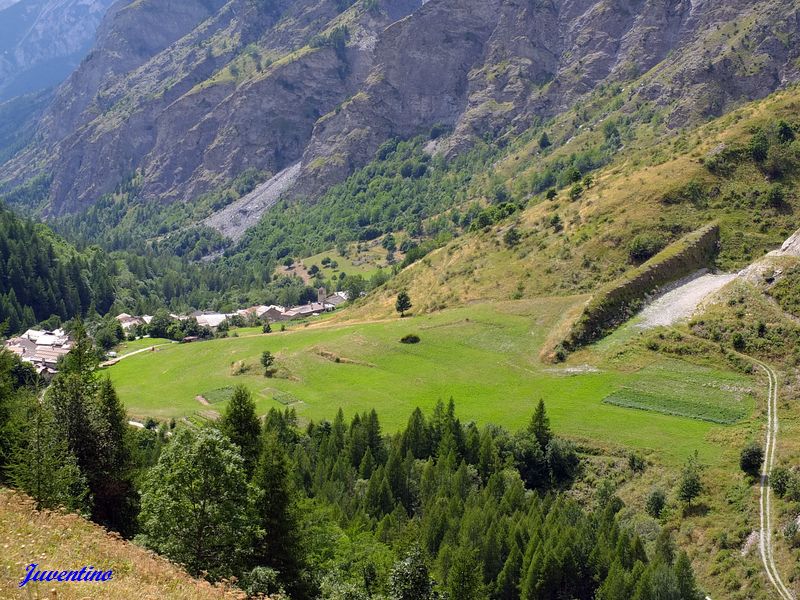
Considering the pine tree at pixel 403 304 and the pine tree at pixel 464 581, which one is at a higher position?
the pine tree at pixel 403 304

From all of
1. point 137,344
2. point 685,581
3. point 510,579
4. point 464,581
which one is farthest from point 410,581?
point 137,344

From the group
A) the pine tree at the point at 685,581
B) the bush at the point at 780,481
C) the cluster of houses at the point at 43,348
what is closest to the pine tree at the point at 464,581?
the pine tree at the point at 685,581

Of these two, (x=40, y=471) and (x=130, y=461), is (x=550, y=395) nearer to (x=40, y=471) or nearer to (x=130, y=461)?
(x=130, y=461)

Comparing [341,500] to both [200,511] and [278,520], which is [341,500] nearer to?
[278,520]

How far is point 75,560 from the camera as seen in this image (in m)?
21.1

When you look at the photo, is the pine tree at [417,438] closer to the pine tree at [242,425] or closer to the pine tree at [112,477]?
the pine tree at [242,425]

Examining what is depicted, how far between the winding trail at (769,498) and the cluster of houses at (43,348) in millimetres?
110084

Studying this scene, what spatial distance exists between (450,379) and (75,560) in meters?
71.8

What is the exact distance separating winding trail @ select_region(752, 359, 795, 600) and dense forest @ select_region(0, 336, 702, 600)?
21.8 ft

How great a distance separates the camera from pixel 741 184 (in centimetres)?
11156

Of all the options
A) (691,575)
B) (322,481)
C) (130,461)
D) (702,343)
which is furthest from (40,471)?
(702,343)

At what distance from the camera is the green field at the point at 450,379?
7369 cm

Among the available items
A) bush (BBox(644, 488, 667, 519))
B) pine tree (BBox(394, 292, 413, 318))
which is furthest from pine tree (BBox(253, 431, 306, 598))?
pine tree (BBox(394, 292, 413, 318))

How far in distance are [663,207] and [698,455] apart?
57042 mm
